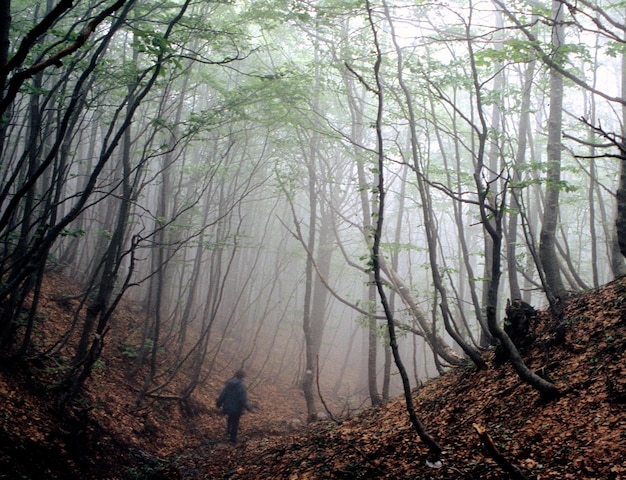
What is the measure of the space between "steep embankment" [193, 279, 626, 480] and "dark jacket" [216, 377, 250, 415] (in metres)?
2.63

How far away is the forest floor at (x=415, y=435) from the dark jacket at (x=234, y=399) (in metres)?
1.08

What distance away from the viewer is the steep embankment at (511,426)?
12.6ft

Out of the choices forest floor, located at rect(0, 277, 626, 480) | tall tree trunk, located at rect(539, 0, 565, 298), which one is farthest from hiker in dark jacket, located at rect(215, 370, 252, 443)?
tall tree trunk, located at rect(539, 0, 565, 298)

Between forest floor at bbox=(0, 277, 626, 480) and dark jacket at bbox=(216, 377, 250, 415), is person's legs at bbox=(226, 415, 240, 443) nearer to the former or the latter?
dark jacket at bbox=(216, 377, 250, 415)

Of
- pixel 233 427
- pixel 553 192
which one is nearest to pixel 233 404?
pixel 233 427

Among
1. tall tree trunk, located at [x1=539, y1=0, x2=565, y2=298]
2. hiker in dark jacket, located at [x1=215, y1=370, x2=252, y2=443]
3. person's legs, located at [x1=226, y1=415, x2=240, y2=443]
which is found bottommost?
person's legs, located at [x1=226, y1=415, x2=240, y2=443]

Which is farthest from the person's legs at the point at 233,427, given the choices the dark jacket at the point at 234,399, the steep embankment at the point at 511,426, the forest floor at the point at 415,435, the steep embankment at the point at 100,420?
the steep embankment at the point at 511,426

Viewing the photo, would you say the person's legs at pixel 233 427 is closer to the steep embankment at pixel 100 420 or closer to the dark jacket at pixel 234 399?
the dark jacket at pixel 234 399

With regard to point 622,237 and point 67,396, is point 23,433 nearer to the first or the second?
point 67,396

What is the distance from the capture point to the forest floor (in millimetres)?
4027

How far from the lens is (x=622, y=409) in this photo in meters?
4.03

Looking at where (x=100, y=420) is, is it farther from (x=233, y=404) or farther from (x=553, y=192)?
(x=553, y=192)

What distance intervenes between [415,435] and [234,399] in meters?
6.23

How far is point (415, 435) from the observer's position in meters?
5.54
